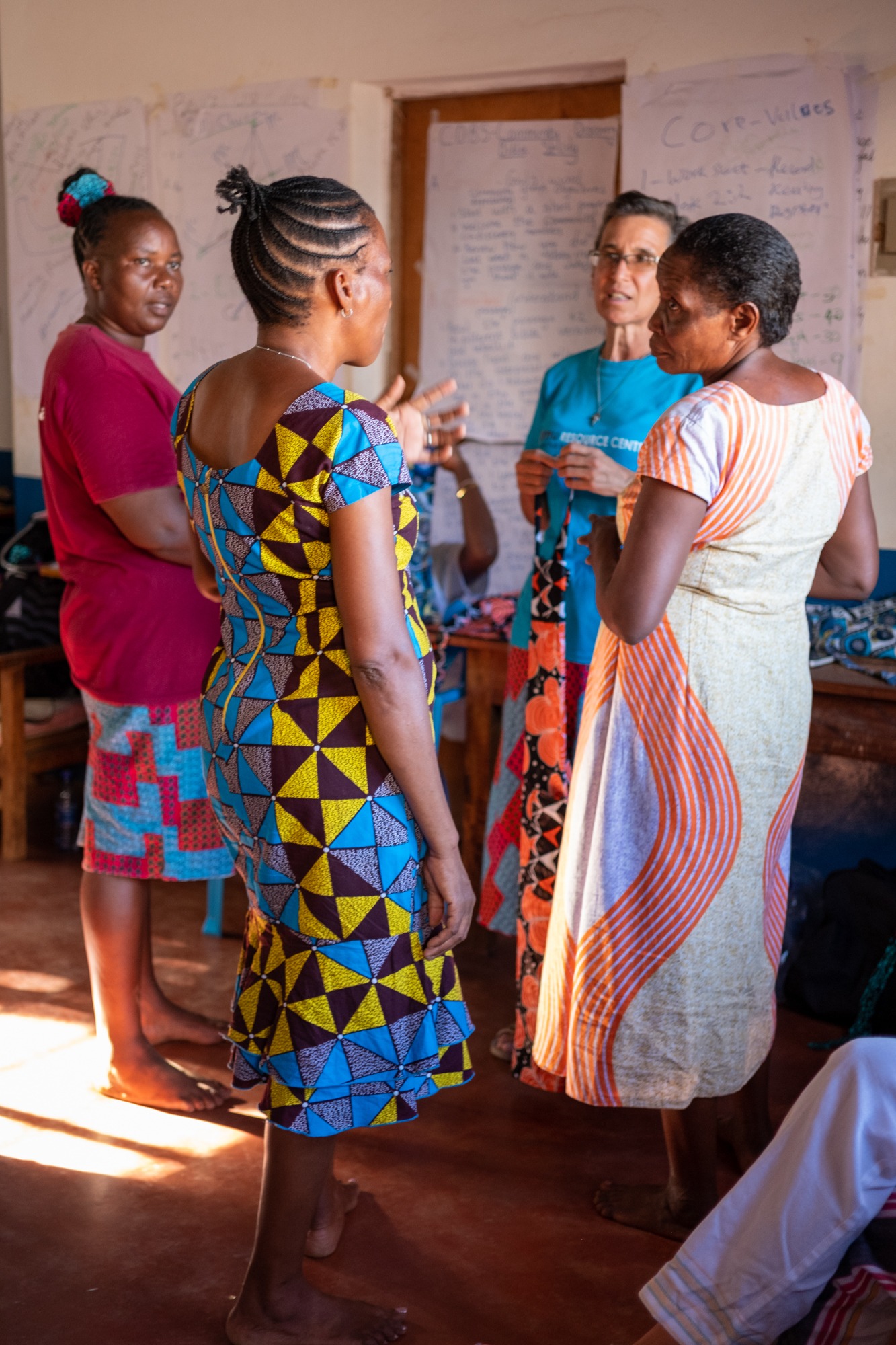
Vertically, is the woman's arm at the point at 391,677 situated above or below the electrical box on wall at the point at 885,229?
below

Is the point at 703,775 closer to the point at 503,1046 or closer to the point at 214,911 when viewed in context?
the point at 503,1046

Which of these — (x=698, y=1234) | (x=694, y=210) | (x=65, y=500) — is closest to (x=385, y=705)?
(x=698, y=1234)

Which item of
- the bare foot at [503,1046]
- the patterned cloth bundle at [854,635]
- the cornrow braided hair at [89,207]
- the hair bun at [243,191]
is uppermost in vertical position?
the cornrow braided hair at [89,207]

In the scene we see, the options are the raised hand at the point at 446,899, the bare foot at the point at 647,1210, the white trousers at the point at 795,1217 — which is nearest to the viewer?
the white trousers at the point at 795,1217

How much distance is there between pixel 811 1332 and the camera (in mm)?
1414

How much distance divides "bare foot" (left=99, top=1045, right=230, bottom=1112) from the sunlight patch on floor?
0.08 feet

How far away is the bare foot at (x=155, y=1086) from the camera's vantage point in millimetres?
2648

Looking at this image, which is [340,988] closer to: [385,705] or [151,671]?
[385,705]

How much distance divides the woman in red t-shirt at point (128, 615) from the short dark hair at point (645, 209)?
3.15ft

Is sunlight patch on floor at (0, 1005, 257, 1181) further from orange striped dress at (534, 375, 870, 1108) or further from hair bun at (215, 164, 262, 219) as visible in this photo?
hair bun at (215, 164, 262, 219)

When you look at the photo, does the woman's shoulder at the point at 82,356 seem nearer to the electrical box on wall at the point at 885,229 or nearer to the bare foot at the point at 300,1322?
the bare foot at the point at 300,1322

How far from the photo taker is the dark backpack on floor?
3139 millimetres

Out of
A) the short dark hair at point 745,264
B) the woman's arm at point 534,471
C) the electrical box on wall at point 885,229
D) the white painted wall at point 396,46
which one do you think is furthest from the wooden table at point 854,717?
the short dark hair at point 745,264

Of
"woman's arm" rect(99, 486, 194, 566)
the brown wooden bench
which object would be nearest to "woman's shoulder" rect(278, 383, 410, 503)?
"woman's arm" rect(99, 486, 194, 566)
